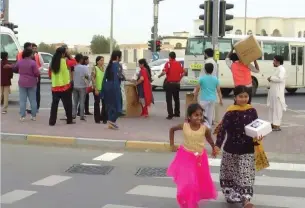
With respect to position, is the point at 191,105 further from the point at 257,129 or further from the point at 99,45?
the point at 99,45

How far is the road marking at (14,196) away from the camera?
6422 millimetres

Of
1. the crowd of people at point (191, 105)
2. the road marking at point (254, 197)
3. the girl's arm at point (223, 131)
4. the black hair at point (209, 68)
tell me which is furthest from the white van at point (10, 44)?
the girl's arm at point (223, 131)

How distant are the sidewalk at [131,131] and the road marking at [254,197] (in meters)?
3.04

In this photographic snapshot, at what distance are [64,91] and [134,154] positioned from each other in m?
3.19

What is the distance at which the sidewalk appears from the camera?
10.5 m

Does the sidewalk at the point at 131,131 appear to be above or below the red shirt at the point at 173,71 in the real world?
below

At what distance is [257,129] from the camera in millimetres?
5824

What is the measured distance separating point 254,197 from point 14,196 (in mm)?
3043

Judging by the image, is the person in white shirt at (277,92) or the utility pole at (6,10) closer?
the person in white shirt at (277,92)

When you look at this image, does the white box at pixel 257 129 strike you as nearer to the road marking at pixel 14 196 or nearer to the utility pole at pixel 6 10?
the road marking at pixel 14 196

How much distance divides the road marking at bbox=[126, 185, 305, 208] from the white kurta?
563 centimetres

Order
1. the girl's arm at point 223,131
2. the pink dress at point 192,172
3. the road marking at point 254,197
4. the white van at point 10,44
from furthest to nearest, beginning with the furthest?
the white van at point 10,44 → the road marking at point 254,197 → the girl's arm at point 223,131 → the pink dress at point 192,172

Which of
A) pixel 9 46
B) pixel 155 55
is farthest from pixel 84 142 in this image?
pixel 155 55

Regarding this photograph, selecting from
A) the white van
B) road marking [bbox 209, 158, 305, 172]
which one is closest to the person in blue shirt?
road marking [bbox 209, 158, 305, 172]
